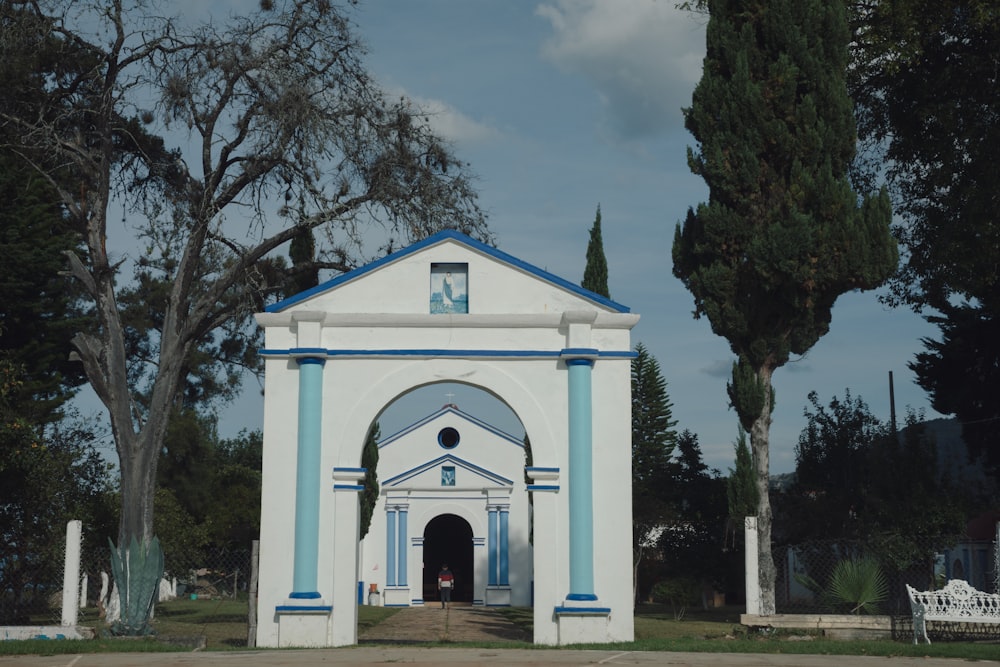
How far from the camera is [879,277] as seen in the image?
20.0m

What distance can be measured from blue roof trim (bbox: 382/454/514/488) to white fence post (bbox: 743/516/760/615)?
18.3 meters

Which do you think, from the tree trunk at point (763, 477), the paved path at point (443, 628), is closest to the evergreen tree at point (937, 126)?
the tree trunk at point (763, 477)

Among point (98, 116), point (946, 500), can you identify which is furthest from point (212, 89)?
point (946, 500)

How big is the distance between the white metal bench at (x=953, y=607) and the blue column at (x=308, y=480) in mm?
8475

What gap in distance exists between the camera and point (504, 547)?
34.5m

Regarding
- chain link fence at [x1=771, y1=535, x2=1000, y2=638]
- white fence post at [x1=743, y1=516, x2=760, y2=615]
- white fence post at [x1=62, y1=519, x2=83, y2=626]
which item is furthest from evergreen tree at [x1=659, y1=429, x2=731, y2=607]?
white fence post at [x1=62, y1=519, x2=83, y2=626]

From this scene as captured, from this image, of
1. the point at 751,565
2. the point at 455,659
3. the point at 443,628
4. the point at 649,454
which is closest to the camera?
the point at 455,659

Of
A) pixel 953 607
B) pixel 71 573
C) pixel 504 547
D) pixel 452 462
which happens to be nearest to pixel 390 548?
pixel 452 462

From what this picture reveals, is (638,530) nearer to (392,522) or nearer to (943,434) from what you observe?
(392,522)

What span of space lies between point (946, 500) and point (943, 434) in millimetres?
23938

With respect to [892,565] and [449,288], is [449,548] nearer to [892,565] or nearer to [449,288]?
[892,565]

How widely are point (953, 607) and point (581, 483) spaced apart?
5.50m

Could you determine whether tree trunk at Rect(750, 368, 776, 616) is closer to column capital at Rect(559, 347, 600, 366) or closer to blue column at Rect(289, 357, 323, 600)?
column capital at Rect(559, 347, 600, 366)

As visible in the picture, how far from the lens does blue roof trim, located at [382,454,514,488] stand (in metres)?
34.9
